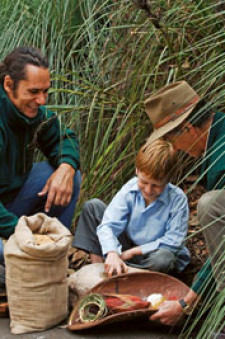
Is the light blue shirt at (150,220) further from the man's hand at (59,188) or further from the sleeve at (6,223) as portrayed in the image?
the sleeve at (6,223)

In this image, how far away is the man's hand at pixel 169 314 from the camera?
3398 mm

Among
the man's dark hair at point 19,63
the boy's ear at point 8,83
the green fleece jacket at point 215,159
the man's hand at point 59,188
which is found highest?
the man's dark hair at point 19,63

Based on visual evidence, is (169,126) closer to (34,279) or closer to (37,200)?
(34,279)

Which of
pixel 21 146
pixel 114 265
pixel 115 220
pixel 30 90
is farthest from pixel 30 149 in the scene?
pixel 114 265

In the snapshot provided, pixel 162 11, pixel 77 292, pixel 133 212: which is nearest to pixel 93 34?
pixel 162 11

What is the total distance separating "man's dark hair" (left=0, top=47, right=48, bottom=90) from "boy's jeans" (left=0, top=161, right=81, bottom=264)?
631 mm

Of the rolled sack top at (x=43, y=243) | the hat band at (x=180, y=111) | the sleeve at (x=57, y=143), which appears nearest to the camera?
the rolled sack top at (x=43, y=243)

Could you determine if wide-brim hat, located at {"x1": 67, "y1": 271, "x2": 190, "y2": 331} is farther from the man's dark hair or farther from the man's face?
the man's dark hair

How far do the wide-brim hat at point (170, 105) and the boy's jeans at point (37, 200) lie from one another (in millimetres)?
763

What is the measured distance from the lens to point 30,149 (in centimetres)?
426

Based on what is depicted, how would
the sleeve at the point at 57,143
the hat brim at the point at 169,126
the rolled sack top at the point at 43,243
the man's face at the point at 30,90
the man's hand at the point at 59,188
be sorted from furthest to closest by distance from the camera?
1. the sleeve at the point at 57,143
2. the man's hand at the point at 59,188
3. the man's face at the point at 30,90
4. the hat brim at the point at 169,126
5. the rolled sack top at the point at 43,243

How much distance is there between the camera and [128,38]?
4.71m

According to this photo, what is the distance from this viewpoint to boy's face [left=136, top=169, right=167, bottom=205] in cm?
378

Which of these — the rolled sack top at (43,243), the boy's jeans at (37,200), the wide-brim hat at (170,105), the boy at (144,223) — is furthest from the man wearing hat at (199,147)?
the boy's jeans at (37,200)
